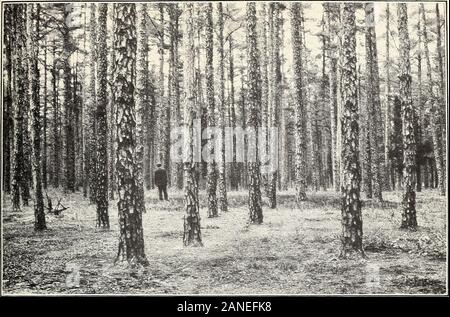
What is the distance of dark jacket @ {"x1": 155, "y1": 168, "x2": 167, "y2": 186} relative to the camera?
551 inches

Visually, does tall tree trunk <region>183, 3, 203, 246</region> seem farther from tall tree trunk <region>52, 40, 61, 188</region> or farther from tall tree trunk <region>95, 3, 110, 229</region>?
tall tree trunk <region>52, 40, 61, 188</region>

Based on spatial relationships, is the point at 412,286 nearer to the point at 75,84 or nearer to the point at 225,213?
the point at 225,213

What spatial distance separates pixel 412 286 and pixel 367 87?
9.06 metres

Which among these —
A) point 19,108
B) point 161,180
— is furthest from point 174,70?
point 19,108

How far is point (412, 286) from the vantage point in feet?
27.0

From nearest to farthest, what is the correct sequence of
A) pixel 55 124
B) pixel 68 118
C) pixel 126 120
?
pixel 126 120
pixel 55 124
pixel 68 118

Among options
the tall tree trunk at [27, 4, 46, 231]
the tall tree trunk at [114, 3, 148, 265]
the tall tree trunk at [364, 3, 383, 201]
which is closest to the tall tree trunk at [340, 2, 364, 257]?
the tall tree trunk at [114, 3, 148, 265]

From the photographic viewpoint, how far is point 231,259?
9141mm

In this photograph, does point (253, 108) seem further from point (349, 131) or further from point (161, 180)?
point (161, 180)

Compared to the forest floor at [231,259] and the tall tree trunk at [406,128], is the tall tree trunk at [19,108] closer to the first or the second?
the forest floor at [231,259]

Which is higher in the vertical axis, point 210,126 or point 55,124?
point 55,124

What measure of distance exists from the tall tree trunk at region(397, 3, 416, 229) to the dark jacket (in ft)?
25.7

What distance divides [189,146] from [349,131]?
3.67 meters
